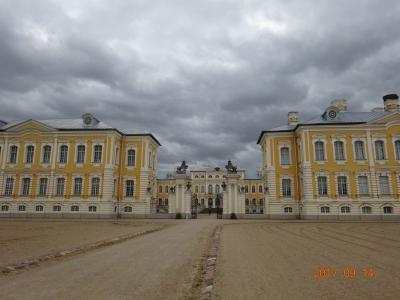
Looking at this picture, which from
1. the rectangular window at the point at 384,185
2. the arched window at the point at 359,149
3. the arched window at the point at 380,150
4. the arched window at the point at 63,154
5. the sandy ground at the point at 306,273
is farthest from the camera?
the arched window at the point at 63,154

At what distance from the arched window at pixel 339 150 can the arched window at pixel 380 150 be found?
3.44 metres

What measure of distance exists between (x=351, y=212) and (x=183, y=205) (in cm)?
1743

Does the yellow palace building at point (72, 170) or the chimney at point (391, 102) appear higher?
the chimney at point (391, 102)

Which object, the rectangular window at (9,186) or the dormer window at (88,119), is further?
the dormer window at (88,119)

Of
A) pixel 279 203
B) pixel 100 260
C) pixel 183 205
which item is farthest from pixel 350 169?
pixel 100 260

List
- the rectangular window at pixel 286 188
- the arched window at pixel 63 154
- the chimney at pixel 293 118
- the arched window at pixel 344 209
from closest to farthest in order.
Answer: the arched window at pixel 344 209 → the rectangular window at pixel 286 188 → the arched window at pixel 63 154 → the chimney at pixel 293 118

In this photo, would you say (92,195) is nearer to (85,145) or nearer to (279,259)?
(85,145)

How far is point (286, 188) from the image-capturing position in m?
36.4

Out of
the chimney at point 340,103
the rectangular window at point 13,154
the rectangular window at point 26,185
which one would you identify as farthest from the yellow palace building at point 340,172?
the rectangular window at point 13,154

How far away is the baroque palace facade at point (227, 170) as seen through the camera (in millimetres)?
33844

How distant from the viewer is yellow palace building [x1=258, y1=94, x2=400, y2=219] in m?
33.3

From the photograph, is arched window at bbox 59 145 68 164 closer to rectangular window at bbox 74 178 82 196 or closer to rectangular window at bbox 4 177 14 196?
rectangular window at bbox 74 178 82 196

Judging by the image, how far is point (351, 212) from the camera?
3322 cm

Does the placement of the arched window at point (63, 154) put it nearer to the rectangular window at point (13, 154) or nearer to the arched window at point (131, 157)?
the rectangular window at point (13, 154)
